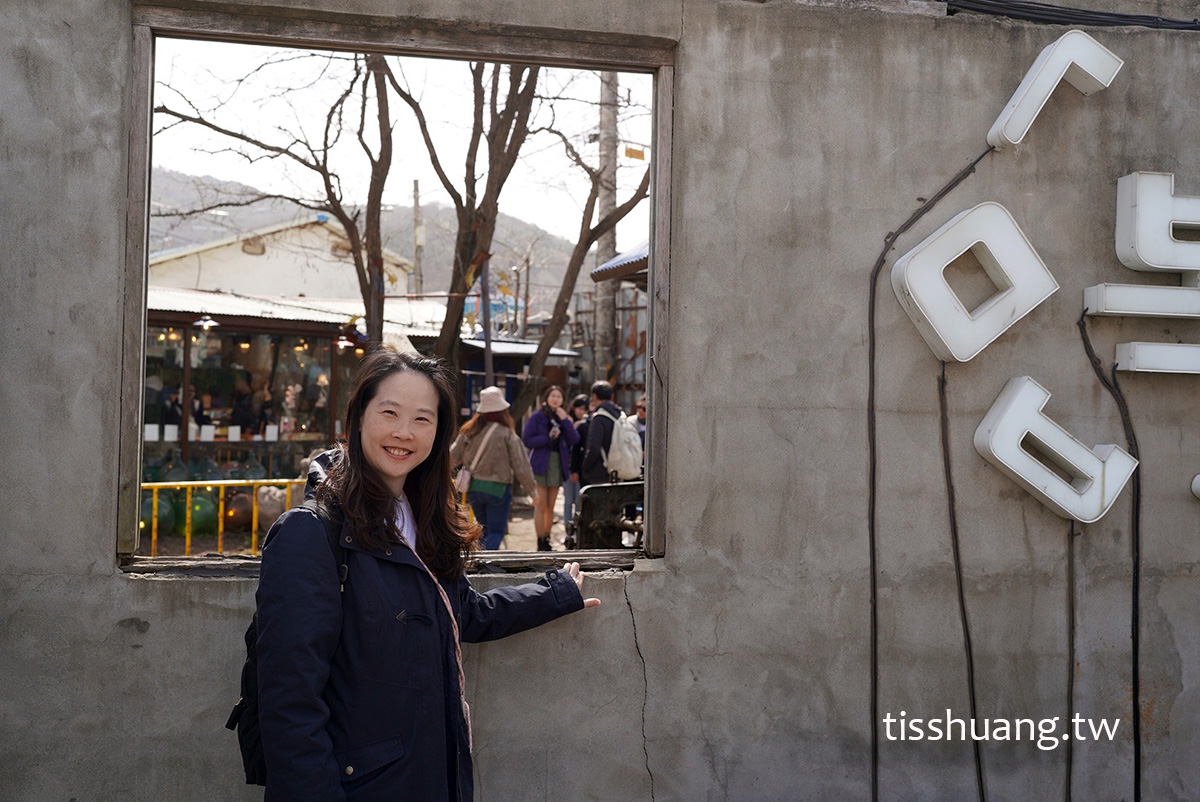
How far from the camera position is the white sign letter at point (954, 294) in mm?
3824

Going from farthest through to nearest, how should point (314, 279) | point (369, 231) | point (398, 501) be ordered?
1. point (314, 279)
2. point (369, 231)
3. point (398, 501)

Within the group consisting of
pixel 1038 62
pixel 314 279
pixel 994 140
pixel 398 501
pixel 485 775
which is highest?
pixel 314 279

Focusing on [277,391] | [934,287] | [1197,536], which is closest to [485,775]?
[934,287]

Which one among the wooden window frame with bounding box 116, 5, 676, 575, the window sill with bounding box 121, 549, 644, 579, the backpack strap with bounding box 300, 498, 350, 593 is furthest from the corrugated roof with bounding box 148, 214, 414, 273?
the backpack strap with bounding box 300, 498, 350, 593

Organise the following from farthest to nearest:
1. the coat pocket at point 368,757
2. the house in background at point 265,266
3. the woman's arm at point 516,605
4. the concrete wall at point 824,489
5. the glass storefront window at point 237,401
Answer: the house in background at point 265,266 → the glass storefront window at point 237,401 → the concrete wall at point 824,489 → the woman's arm at point 516,605 → the coat pocket at point 368,757

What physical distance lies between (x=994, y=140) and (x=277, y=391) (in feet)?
45.3

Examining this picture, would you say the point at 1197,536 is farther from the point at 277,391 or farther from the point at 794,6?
the point at 277,391

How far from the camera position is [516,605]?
10.7 feet

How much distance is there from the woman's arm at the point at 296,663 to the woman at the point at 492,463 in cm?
592

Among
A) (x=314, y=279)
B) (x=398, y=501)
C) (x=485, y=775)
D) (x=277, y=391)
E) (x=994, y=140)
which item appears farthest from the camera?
(x=314, y=279)

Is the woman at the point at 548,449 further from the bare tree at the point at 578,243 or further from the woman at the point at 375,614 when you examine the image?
the woman at the point at 375,614

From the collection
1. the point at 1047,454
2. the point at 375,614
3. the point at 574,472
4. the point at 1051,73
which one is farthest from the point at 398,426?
the point at 574,472

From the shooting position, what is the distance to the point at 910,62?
13.0 feet

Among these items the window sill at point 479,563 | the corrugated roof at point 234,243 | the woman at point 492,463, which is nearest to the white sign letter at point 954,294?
the window sill at point 479,563
